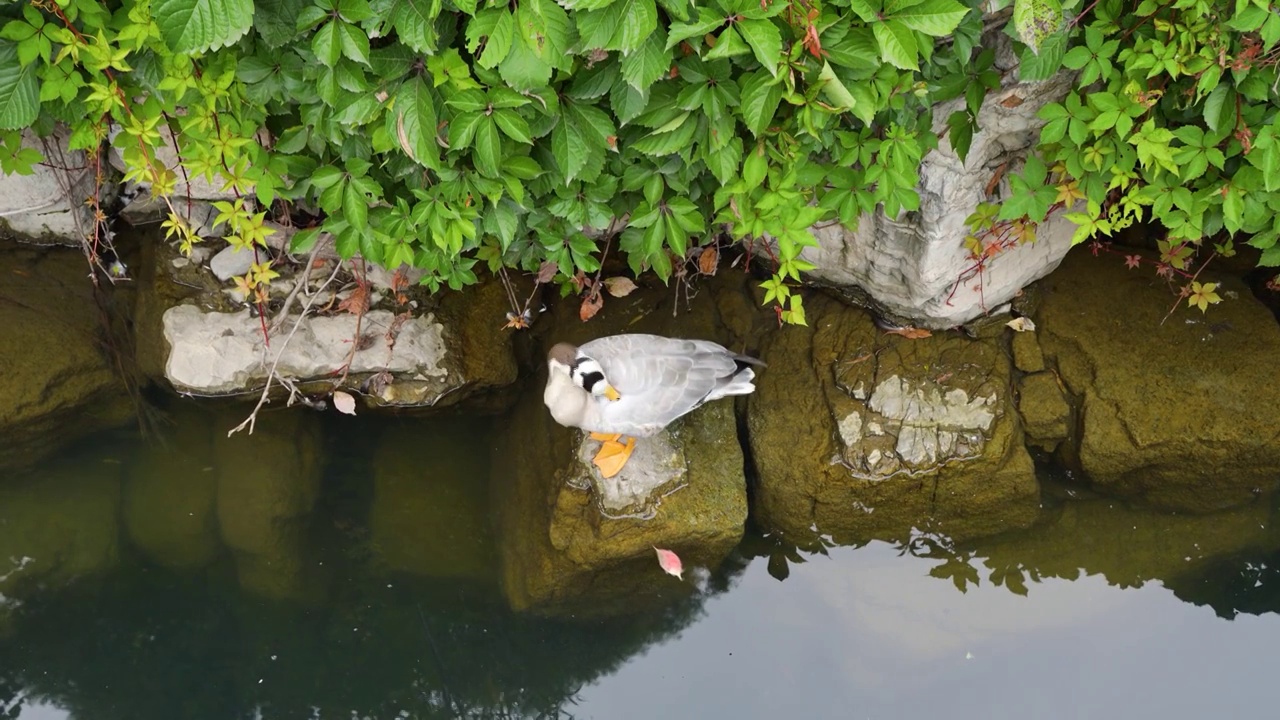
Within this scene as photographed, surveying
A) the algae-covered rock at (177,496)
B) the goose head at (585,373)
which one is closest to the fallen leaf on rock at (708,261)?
the goose head at (585,373)

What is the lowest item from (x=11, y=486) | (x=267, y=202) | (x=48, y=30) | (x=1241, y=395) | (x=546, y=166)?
→ (x=11, y=486)

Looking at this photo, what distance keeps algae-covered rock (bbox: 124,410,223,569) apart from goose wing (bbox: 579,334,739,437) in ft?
7.08

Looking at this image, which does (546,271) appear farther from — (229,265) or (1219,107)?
(1219,107)

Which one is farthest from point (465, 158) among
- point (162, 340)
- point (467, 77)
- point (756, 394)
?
point (162, 340)

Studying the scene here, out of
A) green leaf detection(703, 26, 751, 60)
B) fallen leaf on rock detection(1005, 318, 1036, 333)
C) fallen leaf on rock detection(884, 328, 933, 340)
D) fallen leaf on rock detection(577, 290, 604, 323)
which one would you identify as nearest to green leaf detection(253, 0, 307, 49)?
green leaf detection(703, 26, 751, 60)

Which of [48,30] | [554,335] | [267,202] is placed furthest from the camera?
[554,335]

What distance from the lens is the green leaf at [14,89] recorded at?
2.90 meters

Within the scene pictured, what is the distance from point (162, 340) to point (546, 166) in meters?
2.57

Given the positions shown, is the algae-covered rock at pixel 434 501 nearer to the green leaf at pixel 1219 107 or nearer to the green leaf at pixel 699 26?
the green leaf at pixel 699 26

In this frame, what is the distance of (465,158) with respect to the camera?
10.2 feet

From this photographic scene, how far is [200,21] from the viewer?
2.28 metres

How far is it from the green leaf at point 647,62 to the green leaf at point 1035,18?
0.98m

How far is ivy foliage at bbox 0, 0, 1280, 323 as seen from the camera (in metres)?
2.44

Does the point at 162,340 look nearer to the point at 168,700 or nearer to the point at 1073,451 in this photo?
the point at 168,700
